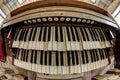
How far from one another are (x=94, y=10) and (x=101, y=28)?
0.20 ft

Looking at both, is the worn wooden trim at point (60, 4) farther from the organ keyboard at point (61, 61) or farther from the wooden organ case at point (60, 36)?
the organ keyboard at point (61, 61)

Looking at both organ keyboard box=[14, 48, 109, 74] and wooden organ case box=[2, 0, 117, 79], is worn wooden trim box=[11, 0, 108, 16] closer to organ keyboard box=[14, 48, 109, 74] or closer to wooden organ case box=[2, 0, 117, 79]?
wooden organ case box=[2, 0, 117, 79]

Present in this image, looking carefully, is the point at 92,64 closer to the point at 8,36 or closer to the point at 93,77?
A: the point at 93,77

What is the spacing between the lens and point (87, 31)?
0.51 m

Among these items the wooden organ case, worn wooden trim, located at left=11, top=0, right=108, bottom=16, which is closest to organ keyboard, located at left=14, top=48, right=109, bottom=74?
the wooden organ case

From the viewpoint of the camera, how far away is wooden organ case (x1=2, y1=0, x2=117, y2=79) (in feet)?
1.58

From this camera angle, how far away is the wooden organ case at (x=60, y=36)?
0.48 metres

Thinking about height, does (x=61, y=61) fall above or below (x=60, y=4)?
below

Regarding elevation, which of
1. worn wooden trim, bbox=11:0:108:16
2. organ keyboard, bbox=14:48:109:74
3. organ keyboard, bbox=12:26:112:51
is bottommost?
organ keyboard, bbox=14:48:109:74

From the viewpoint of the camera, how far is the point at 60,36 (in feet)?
1.62

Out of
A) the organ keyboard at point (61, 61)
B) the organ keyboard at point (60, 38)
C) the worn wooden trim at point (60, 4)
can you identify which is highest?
the worn wooden trim at point (60, 4)

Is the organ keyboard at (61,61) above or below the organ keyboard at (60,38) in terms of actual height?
below

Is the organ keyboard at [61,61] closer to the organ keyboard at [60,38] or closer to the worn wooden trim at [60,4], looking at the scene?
the organ keyboard at [60,38]

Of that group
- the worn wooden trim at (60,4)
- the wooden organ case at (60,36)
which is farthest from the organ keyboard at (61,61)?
the worn wooden trim at (60,4)
